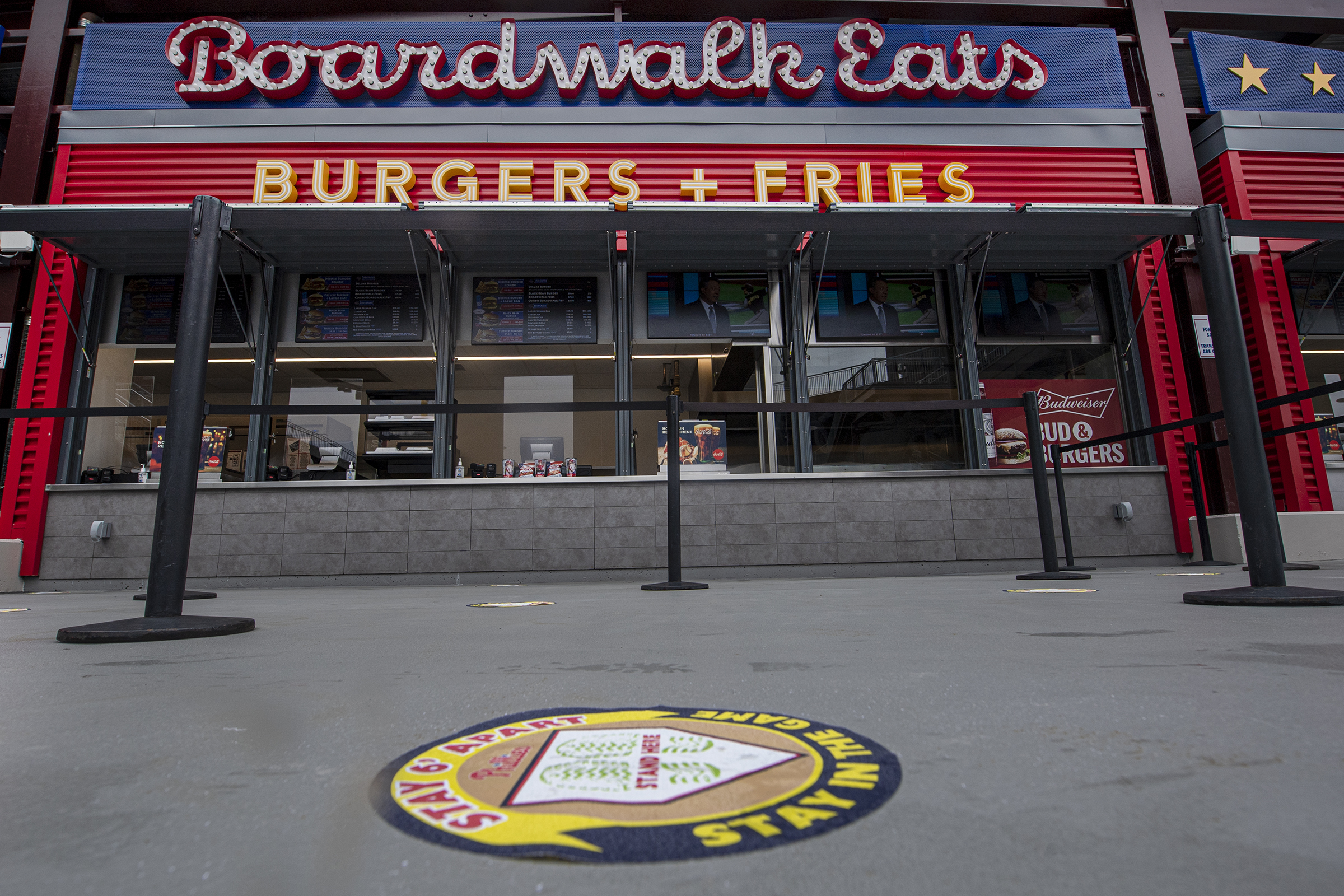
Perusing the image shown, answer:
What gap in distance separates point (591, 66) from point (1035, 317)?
543cm

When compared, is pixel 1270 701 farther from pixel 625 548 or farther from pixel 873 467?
pixel 873 467

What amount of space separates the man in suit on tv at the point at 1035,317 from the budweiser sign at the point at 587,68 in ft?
7.27

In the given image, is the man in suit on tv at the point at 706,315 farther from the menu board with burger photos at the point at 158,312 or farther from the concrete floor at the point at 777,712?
the concrete floor at the point at 777,712

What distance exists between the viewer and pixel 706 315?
6.73 meters

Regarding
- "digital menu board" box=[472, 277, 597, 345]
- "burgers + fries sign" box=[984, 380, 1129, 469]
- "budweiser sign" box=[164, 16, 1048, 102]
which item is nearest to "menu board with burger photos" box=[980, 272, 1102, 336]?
"burgers + fries sign" box=[984, 380, 1129, 469]

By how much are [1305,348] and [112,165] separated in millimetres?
12579

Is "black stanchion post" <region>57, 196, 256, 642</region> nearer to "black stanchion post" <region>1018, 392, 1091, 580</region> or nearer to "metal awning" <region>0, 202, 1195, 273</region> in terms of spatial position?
"metal awning" <region>0, 202, 1195, 273</region>

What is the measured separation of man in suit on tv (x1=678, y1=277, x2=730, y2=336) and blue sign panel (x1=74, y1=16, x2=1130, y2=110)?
82.8 inches

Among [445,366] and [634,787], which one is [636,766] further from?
[445,366]

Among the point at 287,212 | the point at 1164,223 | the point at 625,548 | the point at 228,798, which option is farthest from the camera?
the point at 625,548

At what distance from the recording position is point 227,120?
6691 millimetres

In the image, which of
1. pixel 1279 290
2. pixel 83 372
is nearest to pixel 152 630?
pixel 83 372

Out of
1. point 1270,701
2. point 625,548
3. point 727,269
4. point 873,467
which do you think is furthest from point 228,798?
point 727,269

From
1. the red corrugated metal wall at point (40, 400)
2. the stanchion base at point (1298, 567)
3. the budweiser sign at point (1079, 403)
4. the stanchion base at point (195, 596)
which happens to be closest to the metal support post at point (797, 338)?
the budweiser sign at point (1079, 403)
